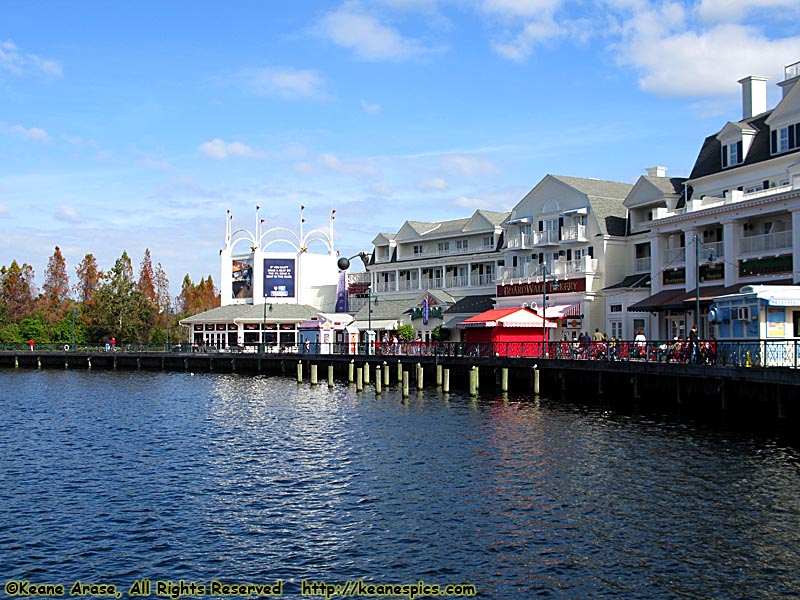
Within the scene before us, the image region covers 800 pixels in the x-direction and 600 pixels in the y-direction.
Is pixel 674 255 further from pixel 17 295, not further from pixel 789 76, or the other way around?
pixel 17 295

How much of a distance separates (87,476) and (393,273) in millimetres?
59645

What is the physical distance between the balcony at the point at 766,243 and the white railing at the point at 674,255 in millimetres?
4767

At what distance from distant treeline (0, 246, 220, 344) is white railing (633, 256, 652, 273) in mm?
62921

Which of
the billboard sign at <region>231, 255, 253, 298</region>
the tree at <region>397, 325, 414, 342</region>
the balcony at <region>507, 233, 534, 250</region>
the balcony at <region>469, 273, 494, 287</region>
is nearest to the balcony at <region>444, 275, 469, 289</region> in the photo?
the balcony at <region>469, 273, 494, 287</region>

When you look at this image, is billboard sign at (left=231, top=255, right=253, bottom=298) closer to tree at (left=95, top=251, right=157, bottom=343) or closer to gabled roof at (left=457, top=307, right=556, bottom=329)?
tree at (left=95, top=251, right=157, bottom=343)

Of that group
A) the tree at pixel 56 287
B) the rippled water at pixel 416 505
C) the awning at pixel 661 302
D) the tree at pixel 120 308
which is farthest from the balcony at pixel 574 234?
the tree at pixel 56 287

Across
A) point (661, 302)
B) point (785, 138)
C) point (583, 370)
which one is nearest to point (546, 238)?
point (661, 302)

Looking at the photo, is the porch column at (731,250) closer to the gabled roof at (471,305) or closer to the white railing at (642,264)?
the white railing at (642,264)

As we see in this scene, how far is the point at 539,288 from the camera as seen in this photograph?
205ft

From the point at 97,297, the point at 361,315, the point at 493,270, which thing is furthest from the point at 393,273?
the point at 97,297

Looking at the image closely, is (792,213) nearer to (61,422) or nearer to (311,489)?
(311,489)

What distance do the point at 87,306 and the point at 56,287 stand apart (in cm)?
1290

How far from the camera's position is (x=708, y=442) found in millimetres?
27984

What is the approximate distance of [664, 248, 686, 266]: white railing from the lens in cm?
5001
